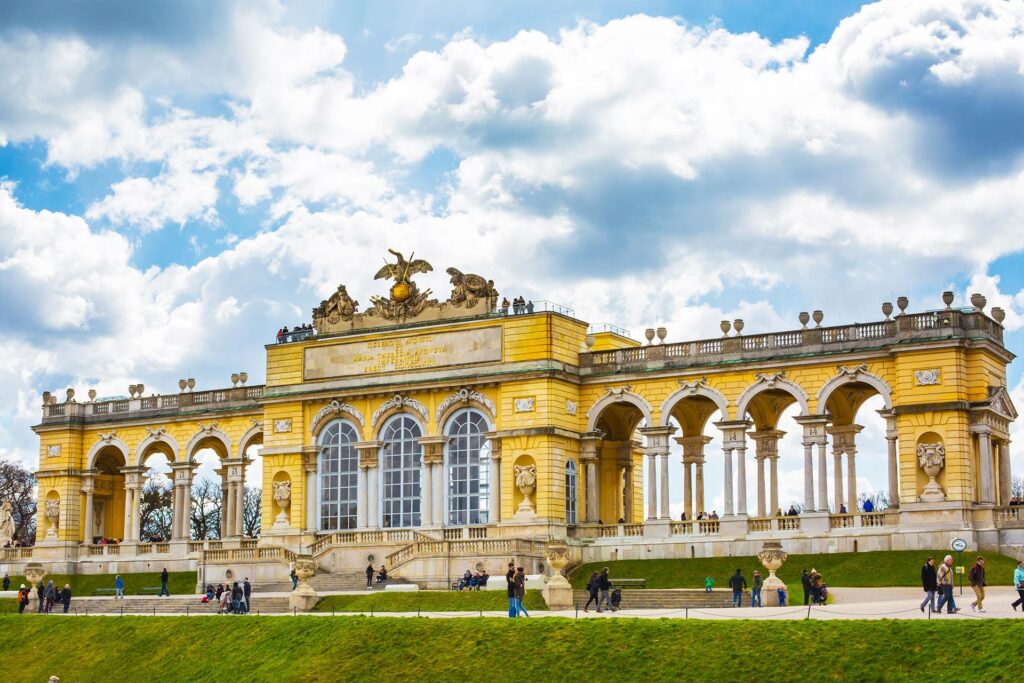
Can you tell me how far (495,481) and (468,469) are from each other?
62.0 inches

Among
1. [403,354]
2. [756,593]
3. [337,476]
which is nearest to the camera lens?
[756,593]

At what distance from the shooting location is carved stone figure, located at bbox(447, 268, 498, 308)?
65250mm

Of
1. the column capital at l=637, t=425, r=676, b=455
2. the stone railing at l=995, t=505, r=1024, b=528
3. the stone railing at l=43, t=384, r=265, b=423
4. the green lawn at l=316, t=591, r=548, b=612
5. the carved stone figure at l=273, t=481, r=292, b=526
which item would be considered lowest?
the green lawn at l=316, t=591, r=548, b=612

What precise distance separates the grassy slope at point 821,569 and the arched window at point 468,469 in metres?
5.72

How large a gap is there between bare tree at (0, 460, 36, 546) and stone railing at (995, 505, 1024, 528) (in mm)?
65079

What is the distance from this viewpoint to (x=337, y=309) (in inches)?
2694

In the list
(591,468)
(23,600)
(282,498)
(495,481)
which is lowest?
(23,600)

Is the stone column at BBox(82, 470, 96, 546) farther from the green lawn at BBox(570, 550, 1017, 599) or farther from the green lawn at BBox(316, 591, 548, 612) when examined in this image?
the green lawn at BBox(570, 550, 1017, 599)

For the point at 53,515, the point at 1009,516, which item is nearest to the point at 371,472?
the point at 53,515

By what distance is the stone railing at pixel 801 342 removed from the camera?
5641 centimetres

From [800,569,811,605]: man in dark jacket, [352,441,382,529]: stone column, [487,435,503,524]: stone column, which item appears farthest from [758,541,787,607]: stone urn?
[352,441,382,529]: stone column

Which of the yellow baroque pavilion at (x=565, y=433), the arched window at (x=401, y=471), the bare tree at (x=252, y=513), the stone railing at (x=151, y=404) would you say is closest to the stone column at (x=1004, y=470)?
the yellow baroque pavilion at (x=565, y=433)

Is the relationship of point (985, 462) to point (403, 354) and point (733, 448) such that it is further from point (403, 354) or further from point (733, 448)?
point (403, 354)

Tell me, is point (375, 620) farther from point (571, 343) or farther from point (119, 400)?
point (119, 400)
